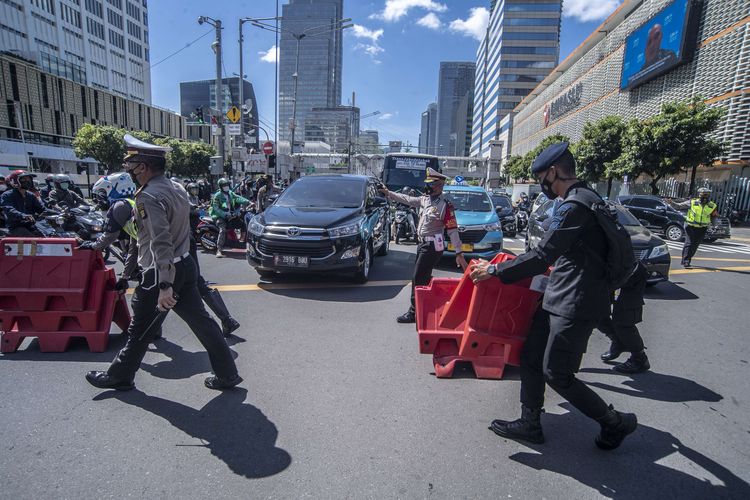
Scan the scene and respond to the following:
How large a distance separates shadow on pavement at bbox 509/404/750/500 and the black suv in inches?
166

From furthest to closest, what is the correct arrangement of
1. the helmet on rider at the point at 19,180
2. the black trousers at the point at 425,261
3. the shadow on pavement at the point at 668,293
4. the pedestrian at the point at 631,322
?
the helmet on rider at the point at 19,180, the shadow on pavement at the point at 668,293, the black trousers at the point at 425,261, the pedestrian at the point at 631,322

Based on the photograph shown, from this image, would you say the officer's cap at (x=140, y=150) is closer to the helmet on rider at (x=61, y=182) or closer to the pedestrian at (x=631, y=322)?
the pedestrian at (x=631, y=322)

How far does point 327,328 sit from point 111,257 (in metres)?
6.97

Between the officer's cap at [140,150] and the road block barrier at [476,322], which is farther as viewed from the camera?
the road block barrier at [476,322]

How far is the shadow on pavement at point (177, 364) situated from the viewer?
150 inches

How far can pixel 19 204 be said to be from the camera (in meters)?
7.27

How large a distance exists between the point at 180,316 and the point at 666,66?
3345cm

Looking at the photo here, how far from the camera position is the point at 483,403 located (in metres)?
3.38

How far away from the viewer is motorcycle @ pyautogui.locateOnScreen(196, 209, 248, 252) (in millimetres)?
10305

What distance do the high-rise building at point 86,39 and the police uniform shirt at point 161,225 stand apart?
60238 millimetres

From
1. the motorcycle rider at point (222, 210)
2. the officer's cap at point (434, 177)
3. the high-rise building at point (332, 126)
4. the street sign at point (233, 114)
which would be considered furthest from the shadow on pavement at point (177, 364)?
the high-rise building at point (332, 126)

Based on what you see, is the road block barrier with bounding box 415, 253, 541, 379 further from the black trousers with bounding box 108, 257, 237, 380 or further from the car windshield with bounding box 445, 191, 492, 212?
the car windshield with bounding box 445, 191, 492, 212

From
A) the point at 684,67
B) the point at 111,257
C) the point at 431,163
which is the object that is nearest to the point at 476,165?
the point at 684,67

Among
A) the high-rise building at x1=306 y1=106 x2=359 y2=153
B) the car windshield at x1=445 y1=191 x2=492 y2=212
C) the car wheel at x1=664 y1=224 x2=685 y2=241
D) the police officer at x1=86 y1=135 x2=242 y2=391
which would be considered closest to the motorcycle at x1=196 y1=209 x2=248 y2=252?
the car windshield at x1=445 y1=191 x2=492 y2=212
